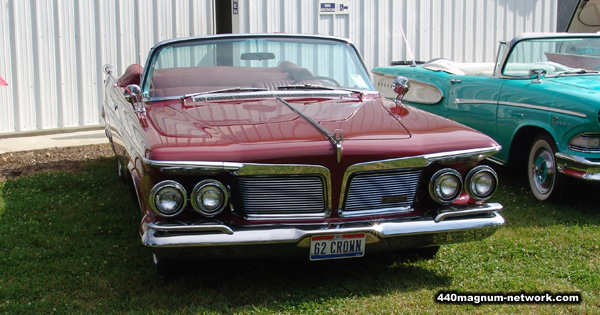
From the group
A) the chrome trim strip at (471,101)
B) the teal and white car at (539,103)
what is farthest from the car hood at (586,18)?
the chrome trim strip at (471,101)

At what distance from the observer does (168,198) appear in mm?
3287

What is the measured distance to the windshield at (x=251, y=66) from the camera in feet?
15.1

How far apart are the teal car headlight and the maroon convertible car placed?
62.4 inches

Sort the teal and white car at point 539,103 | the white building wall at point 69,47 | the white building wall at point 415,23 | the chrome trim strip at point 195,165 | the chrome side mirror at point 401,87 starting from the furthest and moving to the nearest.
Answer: the white building wall at point 415,23 < the white building wall at point 69,47 < the teal and white car at point 539,103 < the chrome side mirror at point 401,87 < the chrome trim strip at point 195,165

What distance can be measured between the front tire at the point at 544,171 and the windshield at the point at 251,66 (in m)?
1.68

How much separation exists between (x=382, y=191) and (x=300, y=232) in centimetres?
54

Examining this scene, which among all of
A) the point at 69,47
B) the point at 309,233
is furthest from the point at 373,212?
the point at 69,47

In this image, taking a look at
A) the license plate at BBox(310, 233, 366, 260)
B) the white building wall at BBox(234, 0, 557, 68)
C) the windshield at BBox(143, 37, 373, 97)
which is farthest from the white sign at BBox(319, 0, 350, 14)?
the license plate at BBox(310, 233, 366, 260)

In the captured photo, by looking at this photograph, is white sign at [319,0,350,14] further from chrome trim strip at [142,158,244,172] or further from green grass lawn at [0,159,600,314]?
chrome trim strip at [142,158,244,172]

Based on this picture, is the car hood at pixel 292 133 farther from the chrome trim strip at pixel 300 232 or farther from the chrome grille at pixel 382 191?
the chrome trim strip at pixel 300 232

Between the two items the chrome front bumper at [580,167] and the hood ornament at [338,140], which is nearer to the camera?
the hood ornament at [338,140]

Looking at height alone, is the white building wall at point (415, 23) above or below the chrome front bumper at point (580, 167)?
above

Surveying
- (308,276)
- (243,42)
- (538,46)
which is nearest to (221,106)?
(243,42)

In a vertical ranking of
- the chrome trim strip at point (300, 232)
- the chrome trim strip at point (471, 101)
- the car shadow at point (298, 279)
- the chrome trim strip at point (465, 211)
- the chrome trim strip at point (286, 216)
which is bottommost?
the car shadow at point (298, 279)
